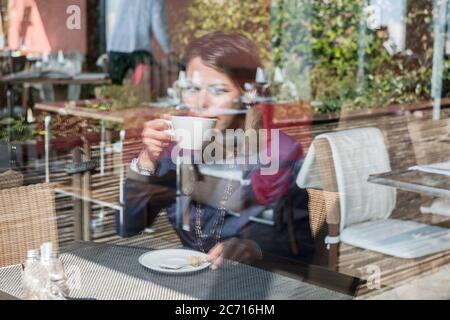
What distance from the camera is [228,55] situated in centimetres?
230

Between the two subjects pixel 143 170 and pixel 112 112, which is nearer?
pixel 143 170

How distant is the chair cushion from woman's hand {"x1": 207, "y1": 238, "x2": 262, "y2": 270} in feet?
2.91

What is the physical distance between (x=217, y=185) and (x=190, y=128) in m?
0.73

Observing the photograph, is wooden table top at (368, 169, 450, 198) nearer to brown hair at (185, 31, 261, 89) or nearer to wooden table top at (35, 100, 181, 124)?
brown hair at (185, 31, 261, 89)

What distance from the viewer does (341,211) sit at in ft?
8.68

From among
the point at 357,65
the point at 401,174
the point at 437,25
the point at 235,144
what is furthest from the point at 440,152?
the point at 357,65

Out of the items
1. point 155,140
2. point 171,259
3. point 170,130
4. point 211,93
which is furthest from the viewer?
point 211,93

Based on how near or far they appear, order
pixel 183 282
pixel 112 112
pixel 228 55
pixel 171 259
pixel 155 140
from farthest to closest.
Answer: pixel 112 112
pixel 228 55
pixel 155 140
pixel 171 259
pixel 183 282

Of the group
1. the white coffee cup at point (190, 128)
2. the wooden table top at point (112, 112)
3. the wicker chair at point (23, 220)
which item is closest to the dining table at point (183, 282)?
the white coffee cup at point (190, 128)

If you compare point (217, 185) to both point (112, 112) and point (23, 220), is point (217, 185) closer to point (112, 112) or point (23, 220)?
point (23, 220)

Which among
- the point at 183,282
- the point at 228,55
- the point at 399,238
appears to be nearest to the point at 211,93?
the point at 228,55

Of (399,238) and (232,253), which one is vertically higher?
(232,253)

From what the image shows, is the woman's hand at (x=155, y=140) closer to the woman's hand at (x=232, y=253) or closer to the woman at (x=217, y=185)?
the woman at (x=217, y=185)

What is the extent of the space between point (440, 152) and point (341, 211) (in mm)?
447
